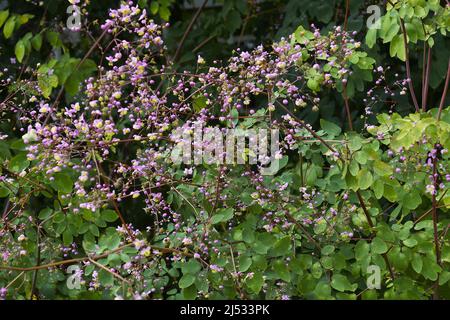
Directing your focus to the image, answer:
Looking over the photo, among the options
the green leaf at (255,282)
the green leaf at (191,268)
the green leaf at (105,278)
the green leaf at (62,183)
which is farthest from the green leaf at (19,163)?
the green leaf at (255,282)

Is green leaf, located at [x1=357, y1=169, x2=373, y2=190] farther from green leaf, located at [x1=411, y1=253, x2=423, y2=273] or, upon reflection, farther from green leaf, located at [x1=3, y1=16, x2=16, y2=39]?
green leaf, located at [x1=3, y1=16, x2=16, y2=39]

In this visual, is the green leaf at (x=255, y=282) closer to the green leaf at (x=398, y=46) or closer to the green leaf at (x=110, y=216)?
the green leaf at (x=110, y=216)

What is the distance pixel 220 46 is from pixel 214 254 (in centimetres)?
196

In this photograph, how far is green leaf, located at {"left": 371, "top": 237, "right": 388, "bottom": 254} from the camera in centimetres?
229

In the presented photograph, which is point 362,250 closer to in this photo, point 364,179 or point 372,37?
point 364,179

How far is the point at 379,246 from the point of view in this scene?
90.6 inches

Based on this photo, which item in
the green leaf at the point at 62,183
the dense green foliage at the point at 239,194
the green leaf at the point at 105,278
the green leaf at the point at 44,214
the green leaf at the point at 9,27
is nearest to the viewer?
the green leaf at the point at 105,278

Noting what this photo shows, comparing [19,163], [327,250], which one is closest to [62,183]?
[19,163]

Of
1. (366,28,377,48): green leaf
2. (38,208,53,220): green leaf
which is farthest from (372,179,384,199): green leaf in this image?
(38,208,53,220): green leaf

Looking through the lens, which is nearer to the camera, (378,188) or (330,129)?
(378,188)

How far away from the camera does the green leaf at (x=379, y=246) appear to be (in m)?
2.29

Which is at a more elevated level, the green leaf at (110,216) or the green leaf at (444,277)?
the green leaf at (110,216)

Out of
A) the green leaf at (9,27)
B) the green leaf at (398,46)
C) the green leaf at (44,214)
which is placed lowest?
the green leaf at (44,214)
